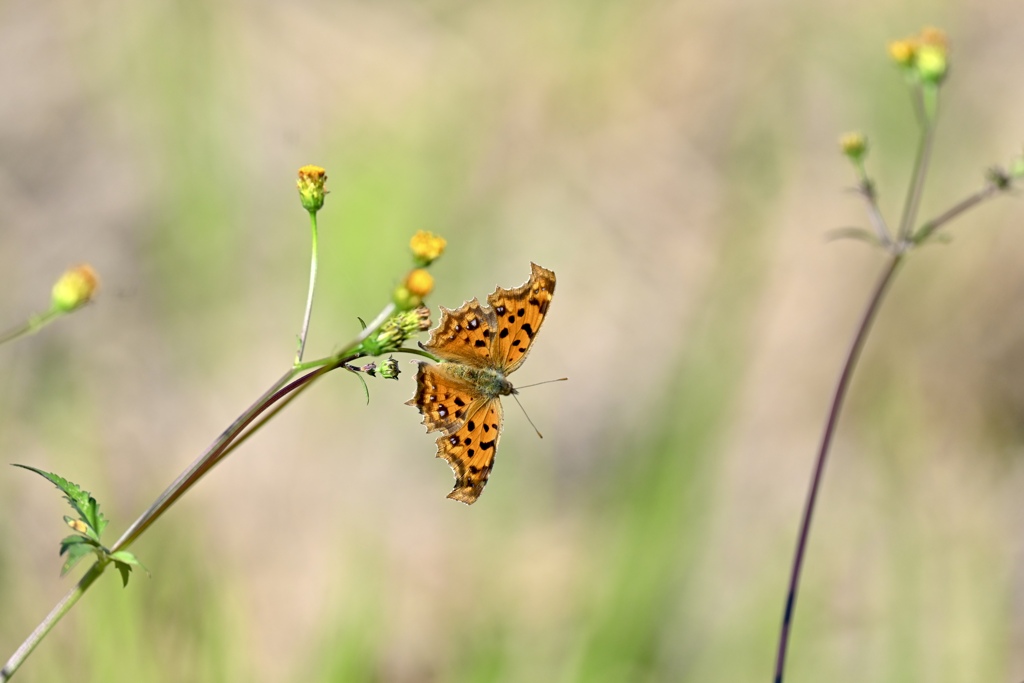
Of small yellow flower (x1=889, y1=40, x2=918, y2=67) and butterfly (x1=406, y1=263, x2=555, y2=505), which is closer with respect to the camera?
butterfly (x1=406, y1=263, x2=555, y2=505)

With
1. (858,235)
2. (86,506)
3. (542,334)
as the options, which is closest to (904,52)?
(858,235)

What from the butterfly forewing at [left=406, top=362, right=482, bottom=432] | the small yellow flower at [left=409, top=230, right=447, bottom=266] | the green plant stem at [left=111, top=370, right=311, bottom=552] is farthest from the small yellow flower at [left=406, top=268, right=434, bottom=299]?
the butterfly forewing at [left=406, top=362, right=482, bottom=432]

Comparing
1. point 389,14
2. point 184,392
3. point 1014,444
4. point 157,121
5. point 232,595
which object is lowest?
point 232,595

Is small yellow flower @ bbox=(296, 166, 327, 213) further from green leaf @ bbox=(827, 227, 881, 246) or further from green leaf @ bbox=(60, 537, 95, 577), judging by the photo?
green leaf @ bbox=(827, 227, 881, 246)

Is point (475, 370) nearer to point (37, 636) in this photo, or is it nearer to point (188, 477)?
point (188, 477)

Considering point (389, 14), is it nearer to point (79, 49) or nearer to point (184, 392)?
point (79, 49)

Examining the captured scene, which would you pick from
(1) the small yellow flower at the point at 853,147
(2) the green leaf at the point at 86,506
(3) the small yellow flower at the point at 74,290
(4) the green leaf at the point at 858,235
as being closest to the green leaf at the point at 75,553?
(2) the green leaf at the point at 86,506

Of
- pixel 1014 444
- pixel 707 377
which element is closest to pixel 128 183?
pixel 707 377
